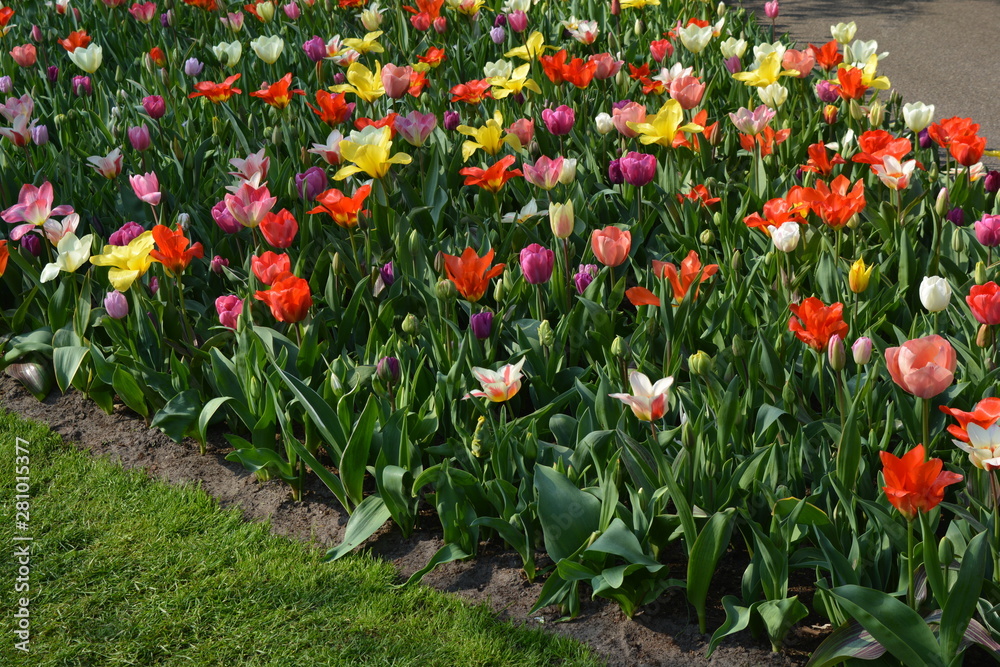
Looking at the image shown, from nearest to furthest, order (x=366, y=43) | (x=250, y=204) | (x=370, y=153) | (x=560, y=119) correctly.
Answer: (x=250, y=204), (x=370, y=153), (x=560, y=119), (x=366, y=43)

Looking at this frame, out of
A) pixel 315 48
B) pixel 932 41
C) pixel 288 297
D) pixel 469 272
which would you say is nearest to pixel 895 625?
pixel 469 272

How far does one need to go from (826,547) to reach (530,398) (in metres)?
0.98

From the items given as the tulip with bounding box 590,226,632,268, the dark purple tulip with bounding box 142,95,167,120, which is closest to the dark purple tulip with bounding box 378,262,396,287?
the tulip with bounding box 590,226,632,268

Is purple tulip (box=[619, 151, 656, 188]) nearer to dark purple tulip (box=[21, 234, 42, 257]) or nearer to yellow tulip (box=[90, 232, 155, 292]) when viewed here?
yellow tulip (box=[90, 232, 155, 292])

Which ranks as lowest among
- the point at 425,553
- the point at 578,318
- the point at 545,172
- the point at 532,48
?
the point at 425,553

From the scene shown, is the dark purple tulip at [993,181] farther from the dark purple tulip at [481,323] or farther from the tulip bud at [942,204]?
the dark purple tulip at [481,323]

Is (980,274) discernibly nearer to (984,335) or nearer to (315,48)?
(984,335)

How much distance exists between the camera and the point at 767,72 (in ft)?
11.7

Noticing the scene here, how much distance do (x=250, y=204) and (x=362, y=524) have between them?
3.39ft

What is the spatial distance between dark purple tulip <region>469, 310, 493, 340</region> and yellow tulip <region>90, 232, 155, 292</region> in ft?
2.72

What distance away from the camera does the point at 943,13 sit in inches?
253

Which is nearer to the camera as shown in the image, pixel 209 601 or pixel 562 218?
pixel 209 601

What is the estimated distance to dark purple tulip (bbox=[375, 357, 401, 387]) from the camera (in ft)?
7.27

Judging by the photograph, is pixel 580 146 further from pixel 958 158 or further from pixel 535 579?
pixel 535 579
